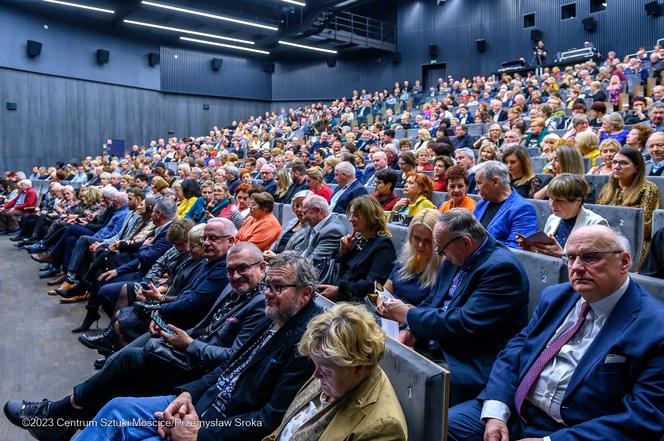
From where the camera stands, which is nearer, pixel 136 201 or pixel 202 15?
pixel 136 201

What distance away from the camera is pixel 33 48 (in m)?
12.7

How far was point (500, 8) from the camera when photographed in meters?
15.1

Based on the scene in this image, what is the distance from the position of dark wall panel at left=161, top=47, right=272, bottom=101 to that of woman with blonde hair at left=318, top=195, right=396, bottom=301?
593 inches

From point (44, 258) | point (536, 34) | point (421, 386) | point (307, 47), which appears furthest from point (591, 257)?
point (307, 47)

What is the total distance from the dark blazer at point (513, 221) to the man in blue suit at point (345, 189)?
1.59 metres

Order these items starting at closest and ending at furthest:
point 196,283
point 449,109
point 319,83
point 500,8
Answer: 1. point 196,283
2. point 449,109
3. point 500,8
4. point 319,83

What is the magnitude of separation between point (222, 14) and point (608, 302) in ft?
47.1

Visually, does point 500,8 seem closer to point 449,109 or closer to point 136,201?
point 449,109

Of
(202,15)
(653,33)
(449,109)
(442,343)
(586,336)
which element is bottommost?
(442,343)

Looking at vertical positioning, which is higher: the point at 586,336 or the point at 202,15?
the point at 202,15

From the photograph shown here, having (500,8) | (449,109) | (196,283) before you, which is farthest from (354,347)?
(500,8)

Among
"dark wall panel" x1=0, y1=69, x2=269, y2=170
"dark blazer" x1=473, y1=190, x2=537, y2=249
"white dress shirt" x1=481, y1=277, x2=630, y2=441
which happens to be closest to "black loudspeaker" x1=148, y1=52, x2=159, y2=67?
"dark wall panel" x1=0, y1=69, x2=269, y2=170

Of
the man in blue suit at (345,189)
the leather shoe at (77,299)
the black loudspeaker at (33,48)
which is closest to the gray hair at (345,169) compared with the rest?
the man in blue suit at (345,189)

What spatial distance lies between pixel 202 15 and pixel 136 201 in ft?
33.7
